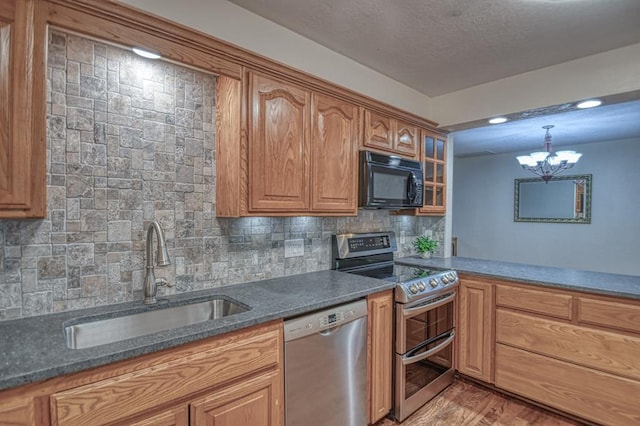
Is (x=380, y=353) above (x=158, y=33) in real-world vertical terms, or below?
below

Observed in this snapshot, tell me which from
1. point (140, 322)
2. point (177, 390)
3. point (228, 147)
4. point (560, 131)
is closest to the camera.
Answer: point (177, 390)

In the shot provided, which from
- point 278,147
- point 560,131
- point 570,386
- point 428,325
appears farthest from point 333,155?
point 560,131

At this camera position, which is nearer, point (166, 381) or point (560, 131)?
point (166, 381)

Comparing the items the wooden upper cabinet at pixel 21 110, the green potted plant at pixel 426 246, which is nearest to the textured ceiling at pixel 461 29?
the wooden upper cabinet at pixel 21 110

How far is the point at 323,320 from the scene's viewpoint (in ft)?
5.37

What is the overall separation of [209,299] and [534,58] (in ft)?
8.84

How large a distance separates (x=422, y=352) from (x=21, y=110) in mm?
2440

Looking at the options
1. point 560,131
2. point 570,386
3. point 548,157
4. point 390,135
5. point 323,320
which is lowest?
point 570,386

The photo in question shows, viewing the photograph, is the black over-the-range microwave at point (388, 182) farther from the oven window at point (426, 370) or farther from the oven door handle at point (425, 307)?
the oven window at point (426, 370)

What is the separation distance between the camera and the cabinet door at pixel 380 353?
1.94m

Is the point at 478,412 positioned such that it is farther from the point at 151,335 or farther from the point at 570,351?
the point at 151,335

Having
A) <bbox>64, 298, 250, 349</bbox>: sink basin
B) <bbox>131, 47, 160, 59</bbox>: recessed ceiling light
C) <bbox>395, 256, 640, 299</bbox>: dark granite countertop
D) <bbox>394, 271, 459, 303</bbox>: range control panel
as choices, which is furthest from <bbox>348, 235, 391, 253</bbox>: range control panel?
<bbox>131, 47, 160, 59</bbox>: recessed ceiling light

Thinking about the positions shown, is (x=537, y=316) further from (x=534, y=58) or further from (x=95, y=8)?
(x=95, y=8)

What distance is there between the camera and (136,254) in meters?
1.60
